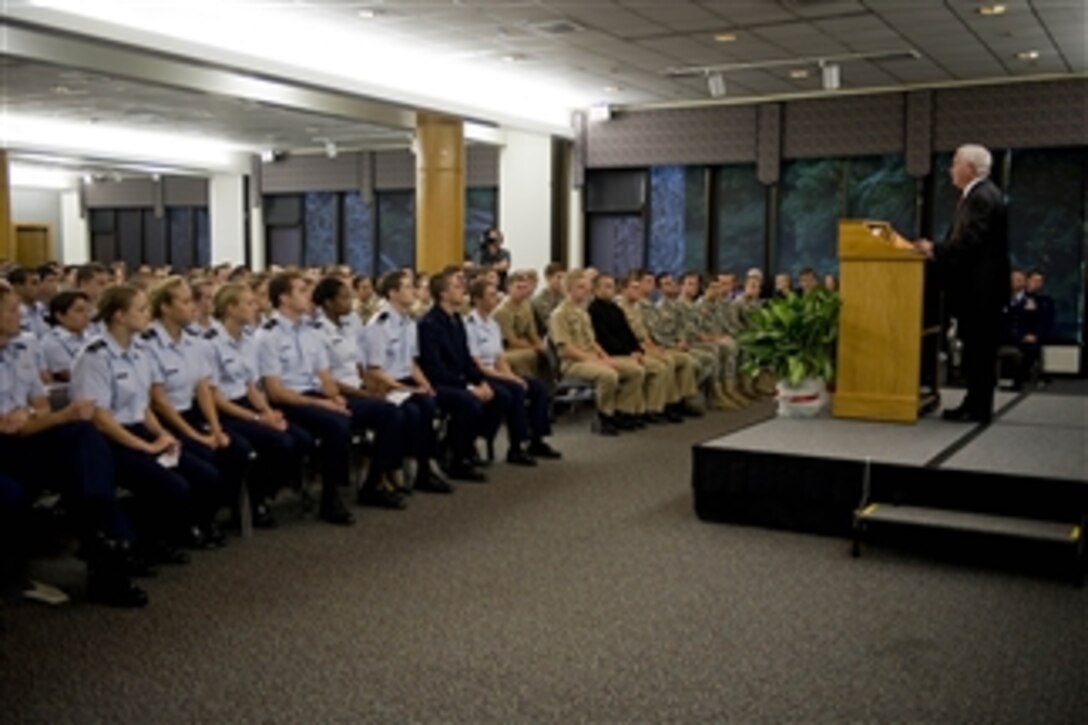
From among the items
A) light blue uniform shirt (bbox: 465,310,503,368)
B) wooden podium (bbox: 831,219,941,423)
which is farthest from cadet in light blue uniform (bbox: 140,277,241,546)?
wooden podium (bbox: 831,219,941,423)

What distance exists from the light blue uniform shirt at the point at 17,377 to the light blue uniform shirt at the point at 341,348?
1.77 meters

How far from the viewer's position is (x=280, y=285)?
5824 mm

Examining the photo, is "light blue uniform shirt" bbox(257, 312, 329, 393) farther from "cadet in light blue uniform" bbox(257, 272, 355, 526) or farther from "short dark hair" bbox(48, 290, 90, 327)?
"short dark hair" bbox(48, 290, 90, 327)

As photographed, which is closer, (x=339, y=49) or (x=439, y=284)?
(x=439, y=284)

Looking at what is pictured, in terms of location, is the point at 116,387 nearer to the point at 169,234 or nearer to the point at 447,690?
the point at 447,690

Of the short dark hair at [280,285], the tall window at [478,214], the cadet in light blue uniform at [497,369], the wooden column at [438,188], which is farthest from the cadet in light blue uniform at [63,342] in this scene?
the tall window at [478,214]

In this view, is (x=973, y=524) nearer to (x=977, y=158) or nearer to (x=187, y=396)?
Answer: (x=977, y=158)

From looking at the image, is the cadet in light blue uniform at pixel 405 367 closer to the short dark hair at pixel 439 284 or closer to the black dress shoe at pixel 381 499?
the short dark hair at pixel 439 284

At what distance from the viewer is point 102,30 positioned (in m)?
8.67

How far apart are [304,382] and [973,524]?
3.57 metres

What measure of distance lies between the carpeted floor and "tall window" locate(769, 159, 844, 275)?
947cm

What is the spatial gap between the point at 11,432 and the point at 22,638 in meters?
0.88

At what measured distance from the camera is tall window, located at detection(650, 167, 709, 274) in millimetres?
15047

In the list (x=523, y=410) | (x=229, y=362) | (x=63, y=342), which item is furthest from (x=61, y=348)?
(x=523, y=410)
